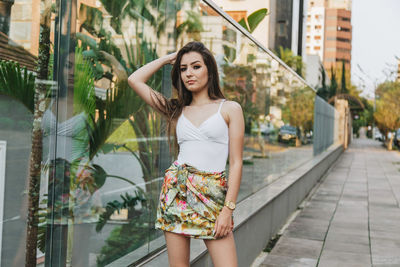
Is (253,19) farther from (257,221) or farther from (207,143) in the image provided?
(207,143)

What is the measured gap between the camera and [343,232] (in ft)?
23.3

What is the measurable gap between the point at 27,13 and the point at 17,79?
324 millimetres

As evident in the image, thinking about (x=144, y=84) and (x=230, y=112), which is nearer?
(x=230, y=112)

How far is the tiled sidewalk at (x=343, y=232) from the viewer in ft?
18.4

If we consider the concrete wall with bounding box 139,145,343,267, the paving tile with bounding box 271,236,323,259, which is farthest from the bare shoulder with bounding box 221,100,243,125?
the paving tile with bounding box 271,236,323,259

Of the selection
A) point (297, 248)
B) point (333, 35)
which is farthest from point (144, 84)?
point (333, 35)

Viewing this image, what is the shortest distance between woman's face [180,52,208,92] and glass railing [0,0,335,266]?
572 mm

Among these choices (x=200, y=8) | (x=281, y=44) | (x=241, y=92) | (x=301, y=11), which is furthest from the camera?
(x=301, y=11)

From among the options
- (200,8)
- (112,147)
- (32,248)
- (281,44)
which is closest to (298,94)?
(281,44)

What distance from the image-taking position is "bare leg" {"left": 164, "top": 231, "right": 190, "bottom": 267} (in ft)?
8.11

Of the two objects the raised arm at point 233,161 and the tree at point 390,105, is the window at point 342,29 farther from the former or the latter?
the raised arm at point 233,161

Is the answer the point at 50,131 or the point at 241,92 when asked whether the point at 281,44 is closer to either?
the point at 241,92

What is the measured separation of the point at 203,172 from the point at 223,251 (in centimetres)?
42

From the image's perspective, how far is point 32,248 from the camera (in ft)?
7.71
